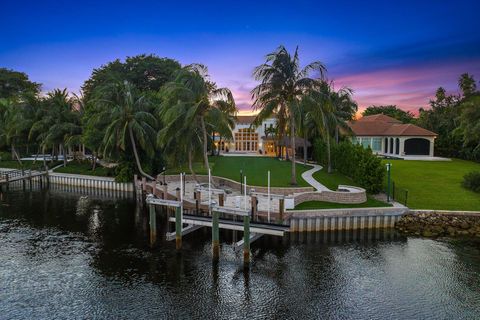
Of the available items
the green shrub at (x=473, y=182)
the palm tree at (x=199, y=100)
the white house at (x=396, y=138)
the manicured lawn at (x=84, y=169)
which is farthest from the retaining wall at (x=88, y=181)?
the white house at (x=396, y=138)

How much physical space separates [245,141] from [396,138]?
1131 inches

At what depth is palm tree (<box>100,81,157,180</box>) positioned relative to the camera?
32.7 metres

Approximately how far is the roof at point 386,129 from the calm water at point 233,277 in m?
38.0

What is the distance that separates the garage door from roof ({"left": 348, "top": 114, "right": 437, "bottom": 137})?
1.05 m

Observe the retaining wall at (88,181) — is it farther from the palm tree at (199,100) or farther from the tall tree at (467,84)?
the tall tree at (467,84)

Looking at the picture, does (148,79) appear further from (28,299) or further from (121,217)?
(28,299)

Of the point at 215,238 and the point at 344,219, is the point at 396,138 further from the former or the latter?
the point at 215,238

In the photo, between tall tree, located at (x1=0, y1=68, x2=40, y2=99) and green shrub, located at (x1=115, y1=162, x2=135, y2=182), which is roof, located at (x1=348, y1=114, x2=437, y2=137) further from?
tall tree, located at (x1=0, y1=68, x2=40, y2=99)

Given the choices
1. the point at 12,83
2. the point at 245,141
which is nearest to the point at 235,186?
the point at 245,141

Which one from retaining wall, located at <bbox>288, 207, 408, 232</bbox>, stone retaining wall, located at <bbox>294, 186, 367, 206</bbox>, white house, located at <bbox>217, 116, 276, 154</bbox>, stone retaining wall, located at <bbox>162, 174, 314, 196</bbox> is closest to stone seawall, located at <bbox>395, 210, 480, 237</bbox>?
retaining wall, located at <bbox>288, 207, 408, 232</bbox>

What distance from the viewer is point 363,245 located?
63.9 ft

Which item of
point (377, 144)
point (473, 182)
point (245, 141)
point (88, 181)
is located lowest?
point (88, 181)

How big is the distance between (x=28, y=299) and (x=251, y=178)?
780 inches

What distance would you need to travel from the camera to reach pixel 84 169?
45562 millimetres
